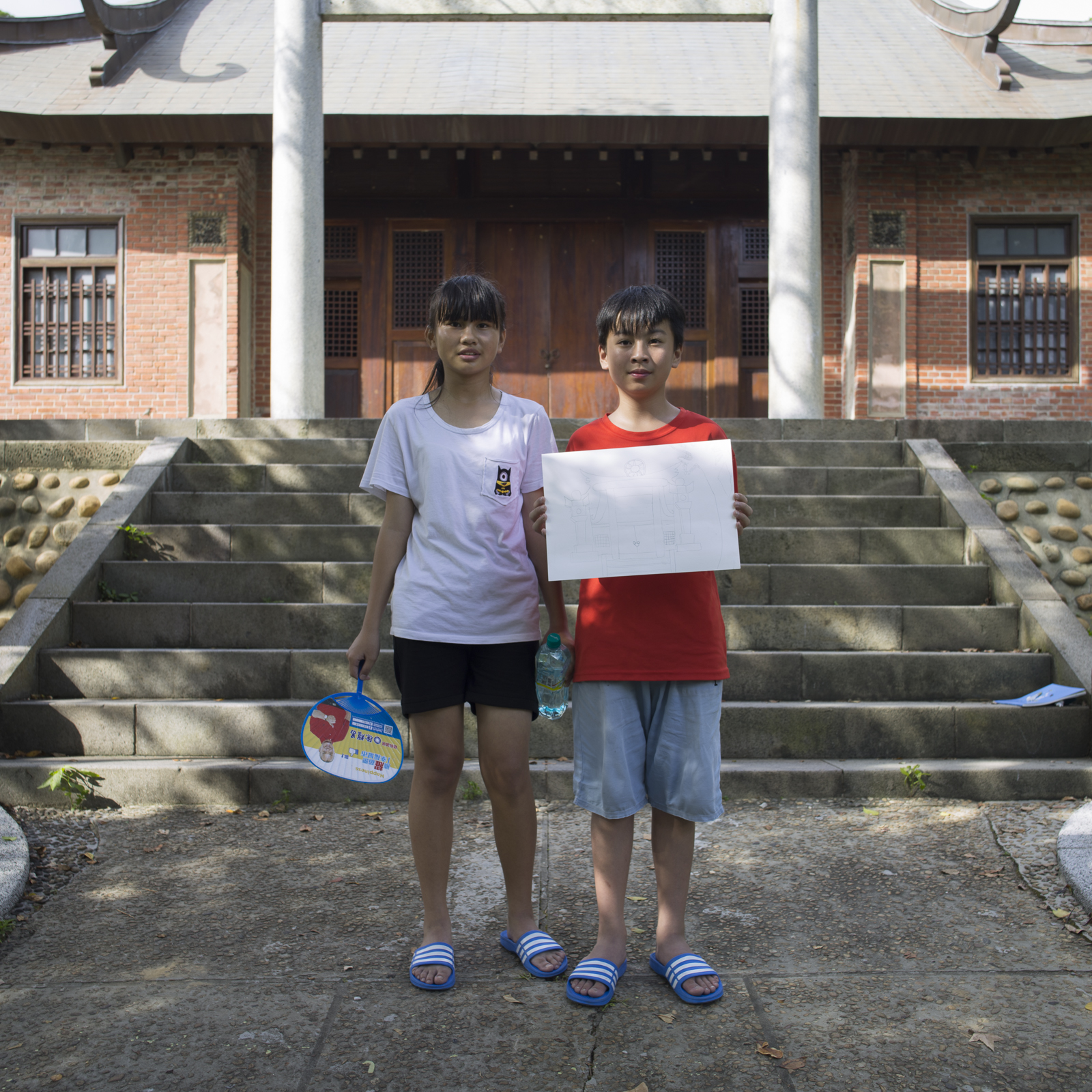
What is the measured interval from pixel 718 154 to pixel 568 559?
9912mm

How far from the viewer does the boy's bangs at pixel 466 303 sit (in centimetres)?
245

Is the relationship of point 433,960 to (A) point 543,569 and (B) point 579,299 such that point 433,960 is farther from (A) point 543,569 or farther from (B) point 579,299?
(B) point 579,299

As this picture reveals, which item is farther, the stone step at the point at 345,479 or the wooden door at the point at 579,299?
the wooden door at the point at 579,299

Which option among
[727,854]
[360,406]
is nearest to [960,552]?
[727,854]

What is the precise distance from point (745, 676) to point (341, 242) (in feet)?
29.2

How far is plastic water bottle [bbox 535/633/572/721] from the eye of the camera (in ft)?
7.98

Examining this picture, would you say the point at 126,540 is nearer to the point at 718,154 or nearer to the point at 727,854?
the point at 727,854

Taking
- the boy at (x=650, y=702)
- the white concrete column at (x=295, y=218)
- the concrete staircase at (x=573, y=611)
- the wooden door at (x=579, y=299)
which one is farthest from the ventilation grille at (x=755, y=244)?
the boy at (x=650, y=702)

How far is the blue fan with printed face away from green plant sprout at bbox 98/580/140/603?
2861 millimetres

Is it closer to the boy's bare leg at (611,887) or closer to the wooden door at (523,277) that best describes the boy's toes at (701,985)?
the boy's bare leg at (611,887)

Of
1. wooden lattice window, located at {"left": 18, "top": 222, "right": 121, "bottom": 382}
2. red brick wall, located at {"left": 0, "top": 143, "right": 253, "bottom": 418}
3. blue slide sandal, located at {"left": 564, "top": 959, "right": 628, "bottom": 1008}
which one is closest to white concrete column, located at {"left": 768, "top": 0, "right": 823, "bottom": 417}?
blue slide sandal, located at {"left": 564, "top": 959, "right": 628, "bottom": 1008}

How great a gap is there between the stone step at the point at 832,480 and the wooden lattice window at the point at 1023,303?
607cm

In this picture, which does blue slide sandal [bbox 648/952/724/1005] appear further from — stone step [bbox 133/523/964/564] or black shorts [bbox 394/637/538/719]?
stone step [bbox 133/523/964/564]

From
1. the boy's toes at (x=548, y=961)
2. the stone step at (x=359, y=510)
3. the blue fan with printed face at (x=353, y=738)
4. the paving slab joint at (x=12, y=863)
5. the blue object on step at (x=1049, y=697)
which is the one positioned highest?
the stone step at (x=359, y=510)
